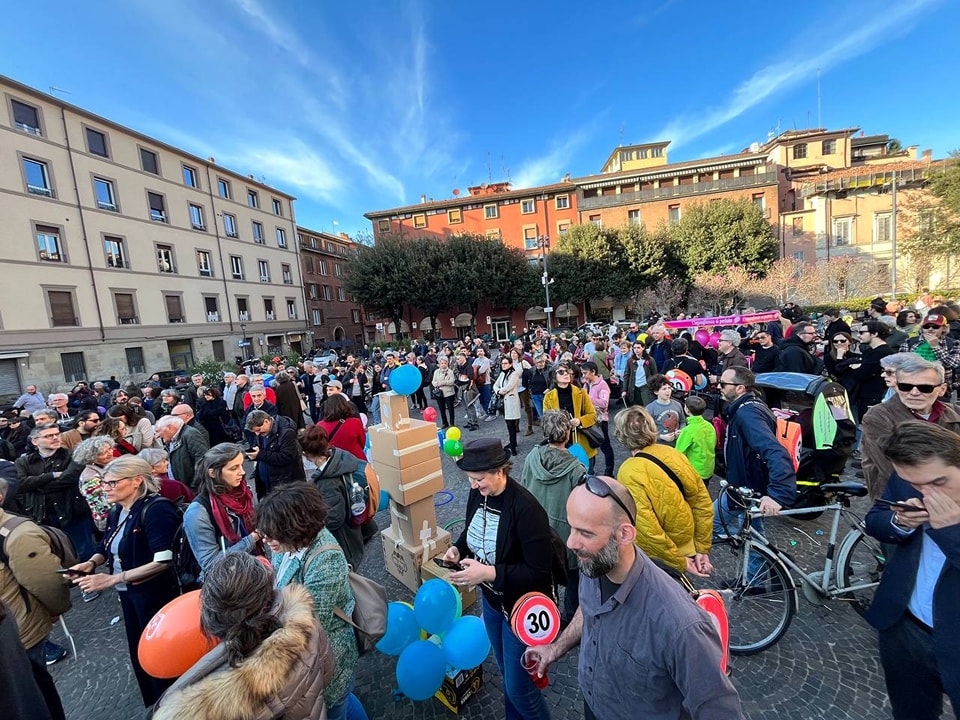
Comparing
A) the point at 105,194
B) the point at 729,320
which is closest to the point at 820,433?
the point at 729,320

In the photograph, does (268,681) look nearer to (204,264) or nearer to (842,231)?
(204,264)

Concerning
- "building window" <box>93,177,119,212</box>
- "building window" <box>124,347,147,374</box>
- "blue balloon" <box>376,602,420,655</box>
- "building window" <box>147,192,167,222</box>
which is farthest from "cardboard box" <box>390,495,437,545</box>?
"building window" <box>147,192,167,222</box>

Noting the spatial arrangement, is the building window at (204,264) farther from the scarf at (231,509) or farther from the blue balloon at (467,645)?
the blue balloon at (467,645)

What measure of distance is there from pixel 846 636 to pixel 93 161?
A: 1257 inches

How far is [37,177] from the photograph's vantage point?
1862 centimetres

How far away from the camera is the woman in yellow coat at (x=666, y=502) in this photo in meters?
2.22

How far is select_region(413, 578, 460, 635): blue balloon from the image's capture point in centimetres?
223

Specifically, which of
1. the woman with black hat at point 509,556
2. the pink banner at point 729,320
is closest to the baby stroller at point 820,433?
the woman with black hat at point 509,556

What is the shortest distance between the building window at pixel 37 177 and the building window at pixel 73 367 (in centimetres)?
777

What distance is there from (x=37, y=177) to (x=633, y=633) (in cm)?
2946

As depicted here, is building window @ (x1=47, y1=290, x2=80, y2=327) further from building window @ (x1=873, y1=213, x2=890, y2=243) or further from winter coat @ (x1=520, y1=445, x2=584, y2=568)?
building window @ (x1=873, y1=213, x2=890, y2=243)

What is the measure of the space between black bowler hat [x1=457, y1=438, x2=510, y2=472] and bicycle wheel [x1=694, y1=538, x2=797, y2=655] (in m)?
1.83

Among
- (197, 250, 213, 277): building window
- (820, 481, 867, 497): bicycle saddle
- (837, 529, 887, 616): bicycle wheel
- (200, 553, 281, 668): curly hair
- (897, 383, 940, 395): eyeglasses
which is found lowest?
(837, 529, 887, 616): bicycle wheel

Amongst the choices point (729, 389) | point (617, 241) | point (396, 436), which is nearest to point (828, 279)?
point (617, 241)
